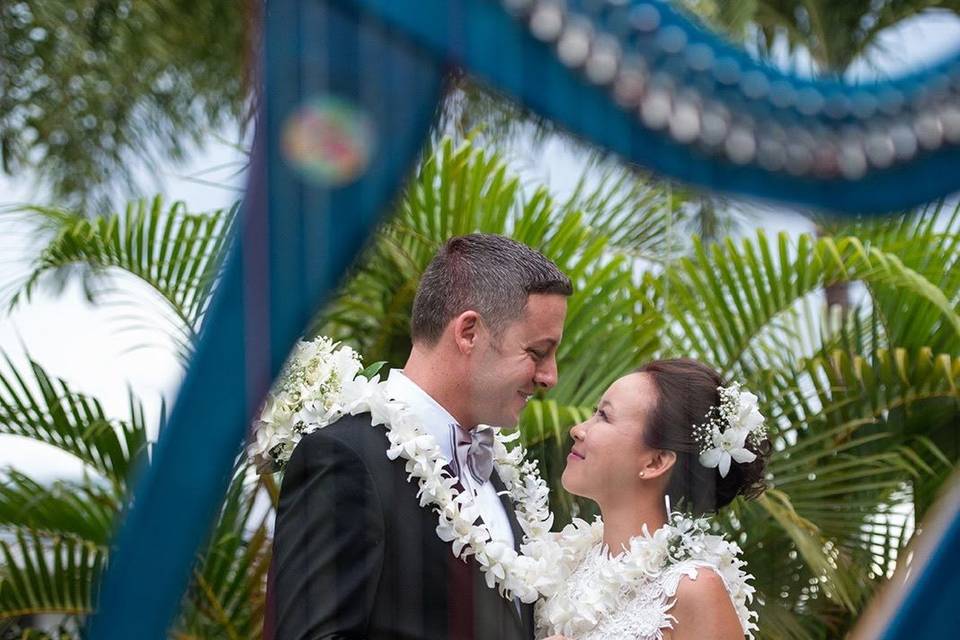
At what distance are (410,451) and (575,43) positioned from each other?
3.04 ft

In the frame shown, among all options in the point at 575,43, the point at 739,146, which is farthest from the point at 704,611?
the point at 575,43

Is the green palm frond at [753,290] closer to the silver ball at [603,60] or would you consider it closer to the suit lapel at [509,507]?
the suit lapel at [509,507]

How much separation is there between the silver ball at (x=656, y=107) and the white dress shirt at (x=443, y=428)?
95 cm

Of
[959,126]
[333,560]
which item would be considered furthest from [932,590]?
[333,560]

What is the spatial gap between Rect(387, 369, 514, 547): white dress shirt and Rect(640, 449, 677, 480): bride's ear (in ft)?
1.02

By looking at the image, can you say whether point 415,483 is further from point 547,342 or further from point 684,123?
point 684,123

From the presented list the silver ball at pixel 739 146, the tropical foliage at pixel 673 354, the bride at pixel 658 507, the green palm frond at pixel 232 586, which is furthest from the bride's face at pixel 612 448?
the green palm frond at pixel 232 586

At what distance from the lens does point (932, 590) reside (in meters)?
1.47

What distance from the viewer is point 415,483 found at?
219 cm

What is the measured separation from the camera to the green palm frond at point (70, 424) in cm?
430

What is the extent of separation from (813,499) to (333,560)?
2.62 meters

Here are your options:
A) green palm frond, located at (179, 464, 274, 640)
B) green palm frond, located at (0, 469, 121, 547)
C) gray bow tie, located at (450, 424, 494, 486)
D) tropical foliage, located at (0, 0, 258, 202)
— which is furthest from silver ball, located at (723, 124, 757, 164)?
tropical foliage, located at (0, 0, 258, 202)

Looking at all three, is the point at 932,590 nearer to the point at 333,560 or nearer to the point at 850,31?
the point at 333,560

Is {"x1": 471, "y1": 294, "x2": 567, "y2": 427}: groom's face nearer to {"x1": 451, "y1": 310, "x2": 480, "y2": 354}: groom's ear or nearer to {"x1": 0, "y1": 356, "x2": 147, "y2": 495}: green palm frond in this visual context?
{"x1": 451, "y1": 310, "x2": 480, "y2": 354}: groom's ear
